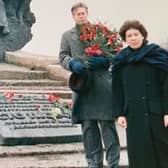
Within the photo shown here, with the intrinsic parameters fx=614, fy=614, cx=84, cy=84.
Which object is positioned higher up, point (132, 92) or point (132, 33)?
point (132, 33)

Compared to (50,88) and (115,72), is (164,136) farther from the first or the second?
(50,88)

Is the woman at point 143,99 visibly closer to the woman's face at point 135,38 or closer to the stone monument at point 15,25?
the woman's face at point 135,38

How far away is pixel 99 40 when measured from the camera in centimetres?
428

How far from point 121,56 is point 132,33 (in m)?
0.17

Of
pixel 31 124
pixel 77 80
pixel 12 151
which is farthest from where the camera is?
pixel 31 124

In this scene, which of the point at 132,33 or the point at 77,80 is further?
the point at 77,80

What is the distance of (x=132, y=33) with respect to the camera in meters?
3.77

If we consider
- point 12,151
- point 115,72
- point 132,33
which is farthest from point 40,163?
point 132,33

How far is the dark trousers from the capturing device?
430 cm

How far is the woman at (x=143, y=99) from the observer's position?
3.69 metres

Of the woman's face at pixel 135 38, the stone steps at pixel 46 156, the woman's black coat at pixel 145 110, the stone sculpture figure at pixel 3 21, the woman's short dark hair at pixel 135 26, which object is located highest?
the stone sculpture figure at pixel 3 21

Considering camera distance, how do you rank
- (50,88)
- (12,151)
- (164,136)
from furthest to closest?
(50,88) → (12,151) → (164,136)

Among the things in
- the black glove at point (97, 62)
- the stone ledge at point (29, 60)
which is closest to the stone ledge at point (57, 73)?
the stone ledge at point (29, 60)

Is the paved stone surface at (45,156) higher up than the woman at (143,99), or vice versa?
the woman at (143,99)
